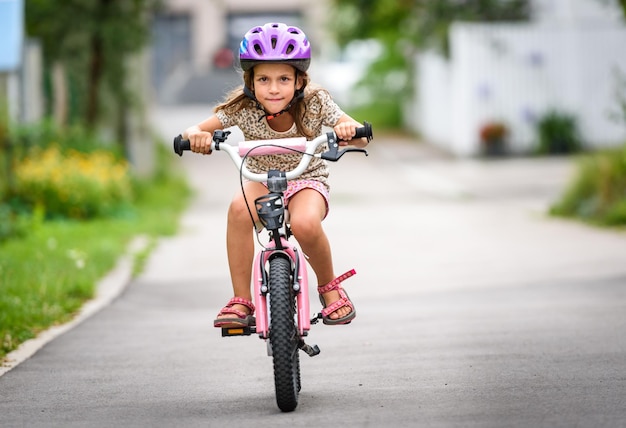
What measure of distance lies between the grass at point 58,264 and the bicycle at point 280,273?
241 cm

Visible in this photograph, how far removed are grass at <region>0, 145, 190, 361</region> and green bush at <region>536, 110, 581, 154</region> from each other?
32.7 feet

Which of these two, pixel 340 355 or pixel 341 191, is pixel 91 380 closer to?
pixel 340 355

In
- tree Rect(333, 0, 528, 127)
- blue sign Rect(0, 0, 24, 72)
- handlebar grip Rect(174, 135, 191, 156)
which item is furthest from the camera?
tree Rect(333, 0, 528, 127)

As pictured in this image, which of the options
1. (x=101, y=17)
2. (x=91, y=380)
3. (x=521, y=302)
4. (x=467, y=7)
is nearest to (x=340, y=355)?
(x=91, y=380)

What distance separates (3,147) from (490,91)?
1284cm

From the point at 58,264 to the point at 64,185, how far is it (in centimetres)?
487

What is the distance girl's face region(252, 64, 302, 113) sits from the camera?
635 cm

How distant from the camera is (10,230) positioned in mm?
13586

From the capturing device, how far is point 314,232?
20.5ft

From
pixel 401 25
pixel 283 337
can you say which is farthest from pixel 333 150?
pixel 401 25

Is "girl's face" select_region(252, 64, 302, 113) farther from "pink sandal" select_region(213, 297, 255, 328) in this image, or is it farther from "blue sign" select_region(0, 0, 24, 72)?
"blue sign" select_region(0, 0, 24, 72)

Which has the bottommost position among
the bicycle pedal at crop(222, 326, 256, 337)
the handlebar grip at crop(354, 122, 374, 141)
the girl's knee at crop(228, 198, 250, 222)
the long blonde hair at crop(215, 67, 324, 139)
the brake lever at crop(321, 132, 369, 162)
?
the bicycle pedal at crop(222, 326, 256, 337)

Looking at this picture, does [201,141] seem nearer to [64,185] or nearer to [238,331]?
[238,331]

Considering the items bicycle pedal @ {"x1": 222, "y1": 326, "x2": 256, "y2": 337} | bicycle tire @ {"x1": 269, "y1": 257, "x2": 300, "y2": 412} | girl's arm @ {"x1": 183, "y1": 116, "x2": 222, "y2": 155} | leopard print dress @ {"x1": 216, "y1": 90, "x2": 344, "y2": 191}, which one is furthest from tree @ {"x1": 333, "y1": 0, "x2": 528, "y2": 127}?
bicycle tire @ {"x1": 269, "y1": 257, "x2": 300, "y2": 412}
